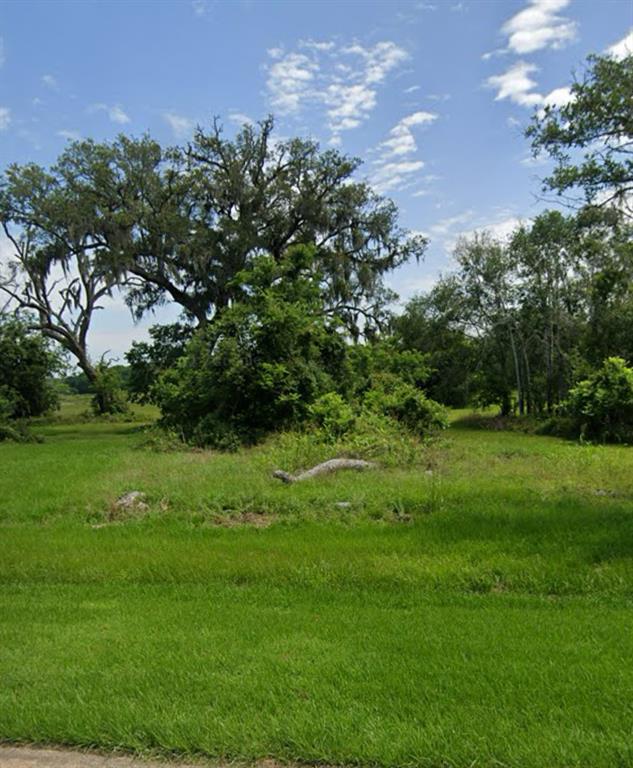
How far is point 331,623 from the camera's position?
15.2ft

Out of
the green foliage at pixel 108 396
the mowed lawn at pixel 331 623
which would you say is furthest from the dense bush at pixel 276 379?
the green foliage at pixel 108 396

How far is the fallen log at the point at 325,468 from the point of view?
11.1 metres

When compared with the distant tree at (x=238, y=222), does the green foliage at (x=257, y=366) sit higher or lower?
lower

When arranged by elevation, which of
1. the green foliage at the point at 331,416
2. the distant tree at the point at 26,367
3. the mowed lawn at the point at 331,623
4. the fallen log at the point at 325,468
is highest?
the distant tree at the point at 26,367

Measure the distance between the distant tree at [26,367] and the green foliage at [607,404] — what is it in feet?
89.4

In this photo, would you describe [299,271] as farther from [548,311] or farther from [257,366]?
[548,311]

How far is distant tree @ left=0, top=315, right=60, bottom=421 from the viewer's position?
33.7 m

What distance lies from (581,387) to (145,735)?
2348cm

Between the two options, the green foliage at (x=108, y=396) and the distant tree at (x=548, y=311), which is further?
the green foliage at (x=108, y=396)

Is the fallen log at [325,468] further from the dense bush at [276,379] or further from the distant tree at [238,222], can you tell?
the distant tree at [238,222]

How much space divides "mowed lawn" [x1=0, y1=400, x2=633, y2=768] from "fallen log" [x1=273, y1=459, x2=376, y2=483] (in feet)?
2.82

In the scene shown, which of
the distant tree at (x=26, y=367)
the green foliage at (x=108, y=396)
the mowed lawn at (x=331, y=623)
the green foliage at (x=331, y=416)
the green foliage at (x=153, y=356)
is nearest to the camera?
the mowed lawn at (x=331, y=623)

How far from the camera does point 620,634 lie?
4258 mm

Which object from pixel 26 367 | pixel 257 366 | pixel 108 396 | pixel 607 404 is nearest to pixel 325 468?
pixel 257 366
